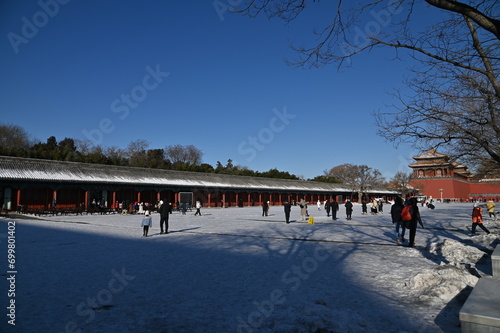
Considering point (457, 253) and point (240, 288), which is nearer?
point (240, 288)

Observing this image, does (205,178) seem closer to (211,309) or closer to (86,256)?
(86,256)

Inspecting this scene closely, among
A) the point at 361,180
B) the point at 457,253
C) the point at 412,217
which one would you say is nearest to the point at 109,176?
the point at 412,217

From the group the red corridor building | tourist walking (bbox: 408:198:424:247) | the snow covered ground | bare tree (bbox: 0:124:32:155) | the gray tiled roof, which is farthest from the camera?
the red corridor building

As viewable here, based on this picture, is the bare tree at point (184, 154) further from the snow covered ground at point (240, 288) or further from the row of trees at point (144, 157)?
the snow covered ground at point (240, 288)

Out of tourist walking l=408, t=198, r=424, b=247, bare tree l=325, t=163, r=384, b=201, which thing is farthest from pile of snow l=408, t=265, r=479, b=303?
bare tree l=325, t=163, r=384, b=201

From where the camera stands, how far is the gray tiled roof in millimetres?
28844

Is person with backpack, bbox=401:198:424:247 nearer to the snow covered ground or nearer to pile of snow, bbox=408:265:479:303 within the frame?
the snow covered ground

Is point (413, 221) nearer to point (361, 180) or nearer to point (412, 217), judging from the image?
point (412, 217)

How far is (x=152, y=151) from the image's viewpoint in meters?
77.4

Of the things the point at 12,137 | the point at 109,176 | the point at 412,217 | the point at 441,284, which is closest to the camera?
the point at 441,284

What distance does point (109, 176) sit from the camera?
34.5 m

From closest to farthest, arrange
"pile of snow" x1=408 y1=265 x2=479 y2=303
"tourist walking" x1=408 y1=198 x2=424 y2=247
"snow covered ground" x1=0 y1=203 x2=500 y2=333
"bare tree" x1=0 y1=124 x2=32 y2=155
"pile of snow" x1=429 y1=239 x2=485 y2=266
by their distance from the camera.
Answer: "snow covered ground" x1=0 y1=203 x2=500 y2=333 < "pile of snow" x1=408 y1=265 x2=479 y2=303 < "pile of snow" x1=429 y1=239 x2=485 y2=266 < "tourist walking" x1=408 y1=198 x2=424 y2=247 < "bare tree" x1=0 y1=124 x2=32 y2=155

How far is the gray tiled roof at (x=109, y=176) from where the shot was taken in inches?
1136

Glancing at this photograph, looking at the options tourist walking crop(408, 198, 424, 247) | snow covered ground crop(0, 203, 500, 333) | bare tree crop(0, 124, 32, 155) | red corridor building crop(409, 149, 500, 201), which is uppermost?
bare tree crop(0, 124, 32, 155)
